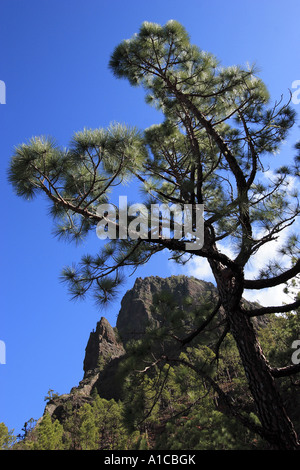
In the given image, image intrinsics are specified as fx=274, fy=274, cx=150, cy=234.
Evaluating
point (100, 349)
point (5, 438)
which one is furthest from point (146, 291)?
point (5, 438)

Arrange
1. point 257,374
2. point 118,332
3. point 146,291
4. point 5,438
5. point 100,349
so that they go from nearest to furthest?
point 257,374 → point 118,332 → point 5,438 → point 100,349 → point 146,291

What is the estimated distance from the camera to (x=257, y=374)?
2418mm

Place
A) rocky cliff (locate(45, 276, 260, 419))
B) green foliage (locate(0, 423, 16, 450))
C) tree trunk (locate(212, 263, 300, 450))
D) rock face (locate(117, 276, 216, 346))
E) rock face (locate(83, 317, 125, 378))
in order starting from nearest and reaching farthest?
tree trunk (locate(212, 263, 300, 450)) → rocky cliff (locate(45, 276, 260, 419)) → green foliage (locate(0, 423, 16, 450)) → rock face (locate(83, 317, 125, 378)) → rock face (locate(117, 276, 216, 346))

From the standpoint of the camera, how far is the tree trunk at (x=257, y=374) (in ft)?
7.08

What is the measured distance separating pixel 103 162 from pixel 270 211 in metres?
1.58

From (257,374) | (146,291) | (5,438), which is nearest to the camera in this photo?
(257,374)

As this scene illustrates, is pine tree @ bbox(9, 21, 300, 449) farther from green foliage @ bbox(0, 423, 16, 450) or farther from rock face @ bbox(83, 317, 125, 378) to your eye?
rock face @ bbox(83, 317, 125, 378)

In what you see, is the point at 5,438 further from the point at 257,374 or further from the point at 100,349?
the point at 100,349

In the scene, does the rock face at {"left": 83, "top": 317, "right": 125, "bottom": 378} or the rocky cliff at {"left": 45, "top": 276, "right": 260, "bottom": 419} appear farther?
the rock face at {"left": 83, "top": 317, "right": 125, "bottom": 378}

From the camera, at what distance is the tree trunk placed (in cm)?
216

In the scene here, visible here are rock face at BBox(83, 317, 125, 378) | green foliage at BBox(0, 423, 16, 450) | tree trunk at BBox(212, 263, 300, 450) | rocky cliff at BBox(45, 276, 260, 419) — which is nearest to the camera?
tree trunk at BBox(212, 263, 300, 450)

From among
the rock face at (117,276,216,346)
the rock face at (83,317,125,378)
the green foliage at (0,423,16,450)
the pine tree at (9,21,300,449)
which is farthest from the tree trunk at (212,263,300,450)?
the rock face at (117,276,216,346)

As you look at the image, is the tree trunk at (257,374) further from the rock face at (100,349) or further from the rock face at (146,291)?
the rock face at (146,291)
